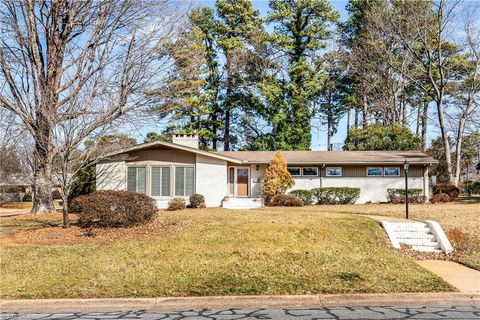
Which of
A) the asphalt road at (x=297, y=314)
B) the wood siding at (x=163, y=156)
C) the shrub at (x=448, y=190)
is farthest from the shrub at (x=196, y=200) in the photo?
the asphalt road at (x=297, y=314)

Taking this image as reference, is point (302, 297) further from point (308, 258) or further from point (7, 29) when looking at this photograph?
point (7, 29)

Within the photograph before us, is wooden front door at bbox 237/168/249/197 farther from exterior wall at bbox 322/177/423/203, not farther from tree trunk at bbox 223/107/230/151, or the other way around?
tree trunk at bbox 223/107/230/151

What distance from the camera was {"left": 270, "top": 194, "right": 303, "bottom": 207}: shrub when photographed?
77.9ft

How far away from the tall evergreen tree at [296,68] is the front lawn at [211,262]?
25161mm

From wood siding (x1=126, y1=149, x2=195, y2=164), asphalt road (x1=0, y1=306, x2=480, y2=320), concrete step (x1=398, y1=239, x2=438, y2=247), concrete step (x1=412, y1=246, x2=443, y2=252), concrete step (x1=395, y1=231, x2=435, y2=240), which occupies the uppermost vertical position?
wood siding (x1=126, y1=149, x2=195, y2=164)

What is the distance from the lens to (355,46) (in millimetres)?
40188

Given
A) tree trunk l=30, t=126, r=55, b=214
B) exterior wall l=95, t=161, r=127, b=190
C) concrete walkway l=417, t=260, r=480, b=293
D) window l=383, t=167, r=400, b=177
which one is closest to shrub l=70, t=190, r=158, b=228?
tree trunk l=30, t=126, r=55, b=214

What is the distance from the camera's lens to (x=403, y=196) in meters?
25.3

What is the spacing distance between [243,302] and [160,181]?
16771 millimetres

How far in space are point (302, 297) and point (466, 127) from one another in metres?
36.0

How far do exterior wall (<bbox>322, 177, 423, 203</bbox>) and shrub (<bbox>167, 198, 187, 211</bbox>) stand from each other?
918cm

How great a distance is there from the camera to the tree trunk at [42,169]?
1523 cm

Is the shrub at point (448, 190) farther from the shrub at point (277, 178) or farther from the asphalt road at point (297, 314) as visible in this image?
the asphalt road at point (297, 314)

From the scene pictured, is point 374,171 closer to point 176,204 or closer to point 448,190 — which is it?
point 448,190
